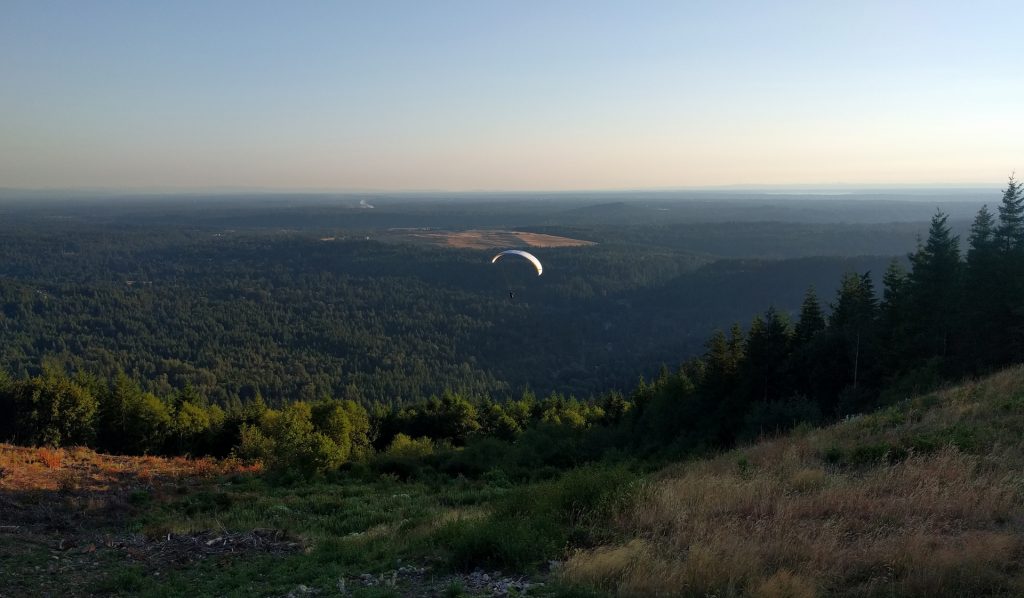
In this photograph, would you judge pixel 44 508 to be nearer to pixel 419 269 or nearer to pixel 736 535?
pixel 736 535

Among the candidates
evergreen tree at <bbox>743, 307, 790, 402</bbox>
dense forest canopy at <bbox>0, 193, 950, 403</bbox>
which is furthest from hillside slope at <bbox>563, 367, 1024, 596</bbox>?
dense forest canopy at <bbox>0, 193, 950, 403</bbox>

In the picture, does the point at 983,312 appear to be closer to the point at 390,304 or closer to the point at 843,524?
the point at 843,524

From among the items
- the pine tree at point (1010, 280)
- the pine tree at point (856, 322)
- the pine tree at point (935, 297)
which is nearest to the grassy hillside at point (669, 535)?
the pine tree at point (1010, 280)

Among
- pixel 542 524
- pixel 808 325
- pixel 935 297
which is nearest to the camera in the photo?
pixel 542 524

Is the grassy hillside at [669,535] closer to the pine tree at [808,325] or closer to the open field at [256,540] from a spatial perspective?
the open field at [256,540]

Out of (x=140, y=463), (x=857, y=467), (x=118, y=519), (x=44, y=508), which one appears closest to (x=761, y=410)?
(x=857, y=467)

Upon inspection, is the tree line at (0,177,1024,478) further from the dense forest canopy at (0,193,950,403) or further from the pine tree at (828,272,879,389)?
Result: the dense forest canopy at (0,193,950,403)

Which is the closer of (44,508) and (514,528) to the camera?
(514,528)

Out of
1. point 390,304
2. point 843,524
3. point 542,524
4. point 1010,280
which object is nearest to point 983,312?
point 1010,280
